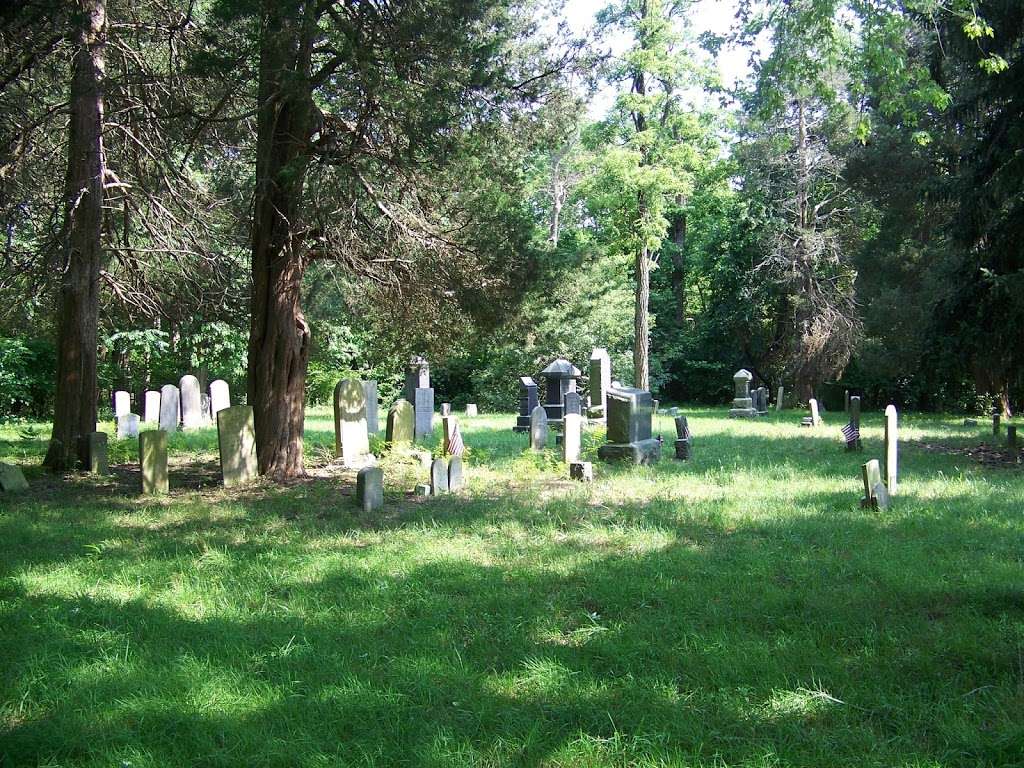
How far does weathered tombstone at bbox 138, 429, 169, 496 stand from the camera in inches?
371

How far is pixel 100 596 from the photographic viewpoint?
5.54 meters

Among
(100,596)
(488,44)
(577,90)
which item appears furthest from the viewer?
(577,90)

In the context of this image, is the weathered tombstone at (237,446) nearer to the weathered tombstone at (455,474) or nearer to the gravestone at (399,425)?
the weathered tombstone at (455,474)

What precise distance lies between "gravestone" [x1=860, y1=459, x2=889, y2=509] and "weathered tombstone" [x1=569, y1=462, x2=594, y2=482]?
343cm

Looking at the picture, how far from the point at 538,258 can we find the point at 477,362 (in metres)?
18.1

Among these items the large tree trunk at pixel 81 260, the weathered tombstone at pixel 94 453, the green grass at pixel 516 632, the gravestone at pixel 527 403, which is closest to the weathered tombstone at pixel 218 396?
the gravestone at pixel 527 403

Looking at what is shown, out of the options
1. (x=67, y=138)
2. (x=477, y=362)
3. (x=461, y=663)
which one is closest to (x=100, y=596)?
(x=461, y=663)

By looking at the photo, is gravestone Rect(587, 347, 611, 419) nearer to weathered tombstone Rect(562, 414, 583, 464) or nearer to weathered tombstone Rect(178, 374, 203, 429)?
weathered tombstone Rect(562, 414, 583, 464)

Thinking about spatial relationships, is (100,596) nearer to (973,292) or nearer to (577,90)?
(577,90)

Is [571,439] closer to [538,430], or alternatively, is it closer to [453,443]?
[538,430]

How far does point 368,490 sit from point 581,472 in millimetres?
3117

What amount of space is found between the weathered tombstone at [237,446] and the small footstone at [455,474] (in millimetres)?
2664

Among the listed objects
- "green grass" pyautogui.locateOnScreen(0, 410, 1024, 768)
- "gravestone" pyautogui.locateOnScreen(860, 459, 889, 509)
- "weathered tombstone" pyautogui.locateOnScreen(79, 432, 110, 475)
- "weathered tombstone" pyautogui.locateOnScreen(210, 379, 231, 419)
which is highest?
"weathered tombstone" pyautogui.locateOnScreen(210, 379, 231, 419)

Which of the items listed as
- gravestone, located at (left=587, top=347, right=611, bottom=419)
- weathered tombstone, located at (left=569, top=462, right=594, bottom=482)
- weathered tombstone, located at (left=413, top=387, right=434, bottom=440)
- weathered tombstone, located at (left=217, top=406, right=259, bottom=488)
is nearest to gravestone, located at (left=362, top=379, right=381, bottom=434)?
weathered tombstone, located at (left=413, top=387, right=434, bottom=440)
